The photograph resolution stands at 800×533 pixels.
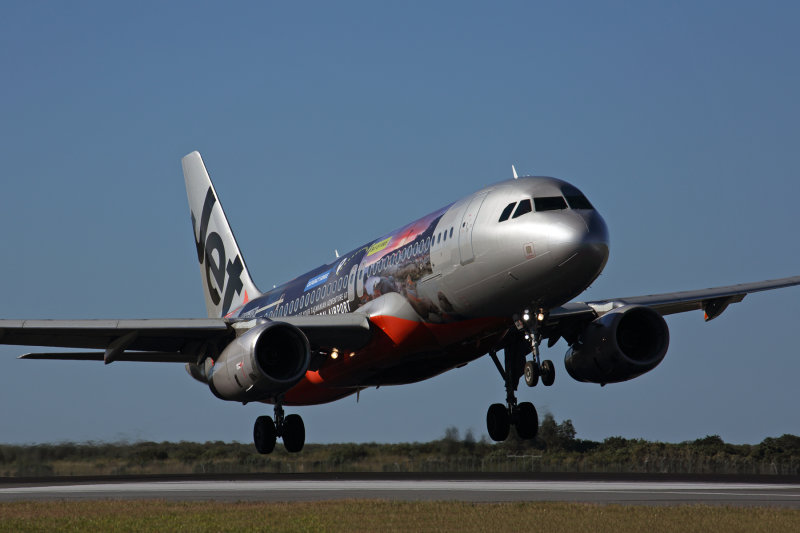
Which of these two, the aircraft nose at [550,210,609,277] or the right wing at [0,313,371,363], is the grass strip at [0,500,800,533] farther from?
the right wing at [0,313,371,363]

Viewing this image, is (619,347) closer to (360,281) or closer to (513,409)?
(513,409)

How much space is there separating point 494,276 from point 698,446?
33798 millimetres

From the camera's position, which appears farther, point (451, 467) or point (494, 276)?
point (451, 467)

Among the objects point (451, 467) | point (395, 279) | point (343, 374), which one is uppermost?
point (395, 279)

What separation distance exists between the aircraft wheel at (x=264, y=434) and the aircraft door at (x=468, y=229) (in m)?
13.0

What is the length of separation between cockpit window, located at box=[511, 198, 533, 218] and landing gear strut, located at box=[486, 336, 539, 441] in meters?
7.27

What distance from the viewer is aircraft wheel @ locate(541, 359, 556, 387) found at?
25641mm

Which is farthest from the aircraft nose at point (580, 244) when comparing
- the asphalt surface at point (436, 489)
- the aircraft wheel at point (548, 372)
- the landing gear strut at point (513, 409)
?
the landing gear strut at point (513, 409)

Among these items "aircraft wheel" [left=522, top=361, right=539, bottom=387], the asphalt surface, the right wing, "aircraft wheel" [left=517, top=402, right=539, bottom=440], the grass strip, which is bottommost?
the grass strip

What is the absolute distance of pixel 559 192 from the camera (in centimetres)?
2620

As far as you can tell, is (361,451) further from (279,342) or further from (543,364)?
(543,364)

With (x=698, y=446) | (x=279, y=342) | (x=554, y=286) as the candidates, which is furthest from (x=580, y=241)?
(x=698, y=446)

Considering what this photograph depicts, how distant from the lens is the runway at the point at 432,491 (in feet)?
83.1

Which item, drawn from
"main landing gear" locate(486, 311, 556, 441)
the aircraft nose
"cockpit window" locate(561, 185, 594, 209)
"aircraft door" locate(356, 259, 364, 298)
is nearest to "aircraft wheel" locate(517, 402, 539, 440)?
"main landing gear" locate(486, 311, 556, 441)
